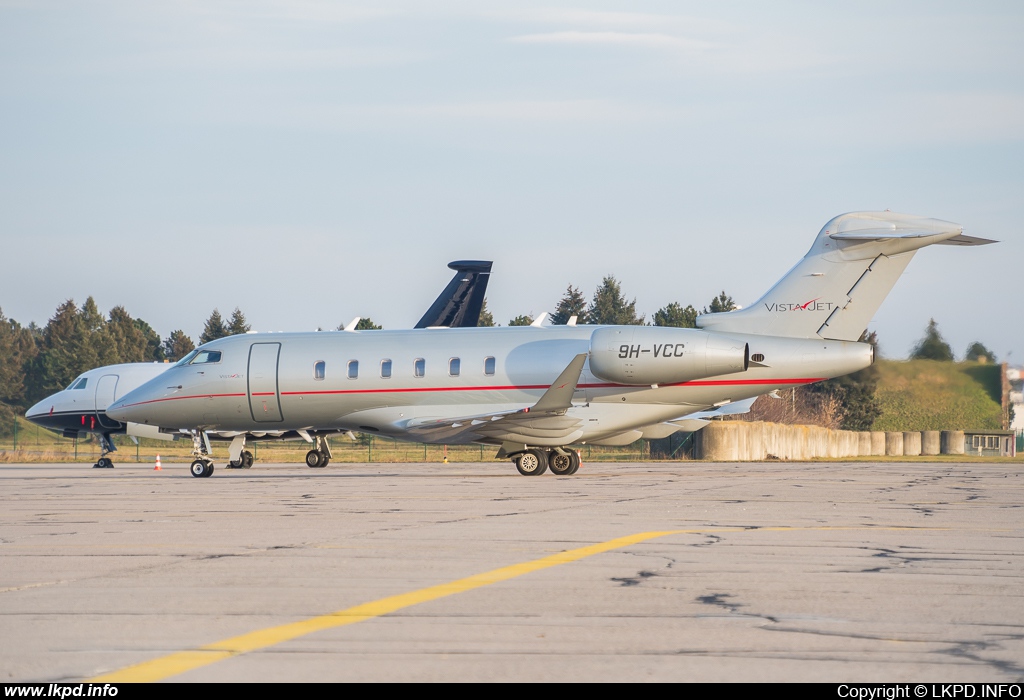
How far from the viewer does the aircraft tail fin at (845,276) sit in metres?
24.8

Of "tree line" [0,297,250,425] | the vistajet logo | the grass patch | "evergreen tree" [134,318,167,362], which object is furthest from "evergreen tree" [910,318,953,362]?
"evergreen tree" [134,318,167,362]

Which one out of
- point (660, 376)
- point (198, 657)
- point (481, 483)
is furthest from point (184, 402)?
point (198, 657)

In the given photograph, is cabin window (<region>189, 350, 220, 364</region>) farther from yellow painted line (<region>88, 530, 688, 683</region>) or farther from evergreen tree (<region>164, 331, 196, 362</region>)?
evergreen tree (<region>164, 331, 196, 362</region>)

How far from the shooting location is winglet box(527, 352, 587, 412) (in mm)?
24484

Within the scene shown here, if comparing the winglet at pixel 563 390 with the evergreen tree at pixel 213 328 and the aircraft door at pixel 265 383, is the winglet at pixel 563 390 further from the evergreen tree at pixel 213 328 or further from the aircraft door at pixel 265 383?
the evergreen tree at pixel 213 328

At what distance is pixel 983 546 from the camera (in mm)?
11156

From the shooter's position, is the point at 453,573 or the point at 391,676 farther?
the point at 453,573

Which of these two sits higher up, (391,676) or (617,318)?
(617,318)

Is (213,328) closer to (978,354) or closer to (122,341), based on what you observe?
(122,341)

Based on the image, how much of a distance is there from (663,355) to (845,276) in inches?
177

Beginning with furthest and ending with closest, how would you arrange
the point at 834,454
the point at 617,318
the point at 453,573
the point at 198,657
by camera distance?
the point at 617,318 → the point at 834,454 → the point at 453,573 → the point at 198,657

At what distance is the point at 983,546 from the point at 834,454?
40.3 m

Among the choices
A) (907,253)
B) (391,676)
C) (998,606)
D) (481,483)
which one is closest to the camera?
(391,676)
